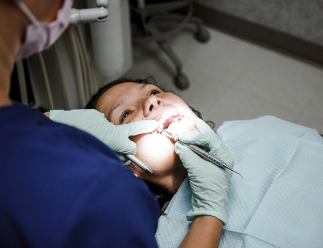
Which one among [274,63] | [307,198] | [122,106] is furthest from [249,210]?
[274,63]

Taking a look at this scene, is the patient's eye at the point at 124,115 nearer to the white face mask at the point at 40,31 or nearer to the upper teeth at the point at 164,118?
the upper teeth at the point at 164,118

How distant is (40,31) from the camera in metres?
0.46

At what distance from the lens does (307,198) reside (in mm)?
984

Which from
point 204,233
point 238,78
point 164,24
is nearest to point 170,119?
point 204,233

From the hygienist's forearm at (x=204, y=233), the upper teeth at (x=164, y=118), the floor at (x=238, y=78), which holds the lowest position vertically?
the floor at (x=238, y=78)

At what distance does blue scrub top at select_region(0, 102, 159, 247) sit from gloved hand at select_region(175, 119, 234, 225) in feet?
1.18

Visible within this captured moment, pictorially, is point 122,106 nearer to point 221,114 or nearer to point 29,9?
point 29,9

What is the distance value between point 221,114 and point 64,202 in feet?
5.76

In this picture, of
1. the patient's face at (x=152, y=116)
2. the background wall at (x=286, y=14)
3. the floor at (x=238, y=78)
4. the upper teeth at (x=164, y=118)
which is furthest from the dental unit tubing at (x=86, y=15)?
the background wall at (x=286, y=14)

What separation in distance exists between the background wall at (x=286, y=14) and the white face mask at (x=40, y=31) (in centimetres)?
222

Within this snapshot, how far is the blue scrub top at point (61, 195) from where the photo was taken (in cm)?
51

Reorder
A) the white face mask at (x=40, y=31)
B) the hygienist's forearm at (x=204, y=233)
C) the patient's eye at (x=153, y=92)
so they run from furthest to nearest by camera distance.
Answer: the patient's eye at (x=153, y=92) → the hygienist's forearm at (x=204, y=233) → the white face mask at (x=40, y=31)

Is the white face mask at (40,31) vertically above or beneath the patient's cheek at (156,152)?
above

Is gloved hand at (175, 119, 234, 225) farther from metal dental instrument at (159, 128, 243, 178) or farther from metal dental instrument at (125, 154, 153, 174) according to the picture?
metal dental instrument at (125, 154, 153, 174)
